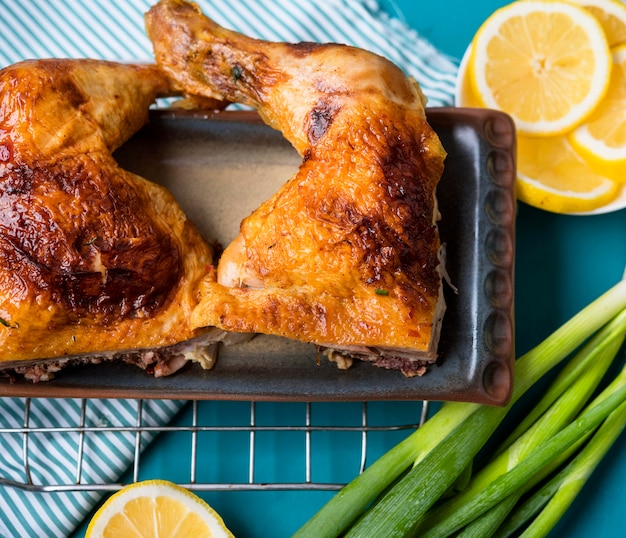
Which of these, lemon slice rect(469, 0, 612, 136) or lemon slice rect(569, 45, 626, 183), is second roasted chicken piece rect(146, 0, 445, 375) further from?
lemon slice rect(569, 45, 626, 183)

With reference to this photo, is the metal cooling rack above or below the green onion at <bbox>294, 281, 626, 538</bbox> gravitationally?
below

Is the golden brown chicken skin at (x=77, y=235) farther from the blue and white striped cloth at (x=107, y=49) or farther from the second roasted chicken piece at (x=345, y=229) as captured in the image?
the blue and white striped cloth at (x=107, y=49)

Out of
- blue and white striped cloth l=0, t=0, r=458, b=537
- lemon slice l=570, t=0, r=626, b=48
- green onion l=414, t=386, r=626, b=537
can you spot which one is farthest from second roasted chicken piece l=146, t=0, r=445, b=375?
lemon slice l=570, t=0, r=626, b=48

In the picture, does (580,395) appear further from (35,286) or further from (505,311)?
(35,286)

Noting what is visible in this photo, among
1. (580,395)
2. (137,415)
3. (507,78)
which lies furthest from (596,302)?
(137,415)

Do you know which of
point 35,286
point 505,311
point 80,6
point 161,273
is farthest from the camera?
point 80,6

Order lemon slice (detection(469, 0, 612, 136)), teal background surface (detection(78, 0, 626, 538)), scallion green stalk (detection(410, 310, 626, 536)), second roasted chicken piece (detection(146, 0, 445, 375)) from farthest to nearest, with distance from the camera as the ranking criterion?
teal background surface (detection(78, 0, 626, 538)), lemon slice (detection(469, 0, 612, 136)), scallion green stalk (detection(410, 310, 626, 536)), second roasted chicken piece (detection(146, 0, 445, 375))

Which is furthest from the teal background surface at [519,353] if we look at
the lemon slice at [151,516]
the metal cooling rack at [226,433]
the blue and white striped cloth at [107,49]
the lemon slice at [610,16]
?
the lemon slice at [610,16]
